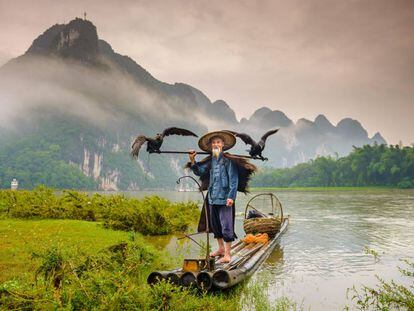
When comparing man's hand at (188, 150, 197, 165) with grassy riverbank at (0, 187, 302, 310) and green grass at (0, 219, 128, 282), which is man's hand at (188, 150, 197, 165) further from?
green grass at (0, 219, 128, 282)

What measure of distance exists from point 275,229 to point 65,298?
855cm

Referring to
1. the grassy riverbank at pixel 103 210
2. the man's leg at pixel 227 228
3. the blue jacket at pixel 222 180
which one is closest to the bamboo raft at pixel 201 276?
the man's leg at pixel 227 228

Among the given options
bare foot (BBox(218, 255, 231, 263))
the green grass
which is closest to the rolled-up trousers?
bare foot (BBox(218, 255, 231, 263))

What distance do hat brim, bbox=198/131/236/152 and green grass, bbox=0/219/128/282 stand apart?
2.48 metres

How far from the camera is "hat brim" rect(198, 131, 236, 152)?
6.79m

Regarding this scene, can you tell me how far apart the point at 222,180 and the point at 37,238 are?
5.32 meters

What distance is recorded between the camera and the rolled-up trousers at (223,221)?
6.75 meters

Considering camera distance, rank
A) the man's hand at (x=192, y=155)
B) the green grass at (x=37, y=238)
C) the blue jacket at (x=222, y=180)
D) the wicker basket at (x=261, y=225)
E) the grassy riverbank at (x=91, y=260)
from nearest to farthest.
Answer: the grassy riverbank at (x=91, y=260) → the man's hand at (x=192, y=155) → the green grass at (x=37, y=238) → the blue jacket at (x=222, y=180) → the wicker basket at (x=261, y=225)

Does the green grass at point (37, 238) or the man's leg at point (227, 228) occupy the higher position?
the man's leg at point (227, 228)

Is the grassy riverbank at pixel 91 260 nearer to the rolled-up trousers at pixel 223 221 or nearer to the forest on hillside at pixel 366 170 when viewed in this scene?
the rolled-up trousers at pixel 223 221

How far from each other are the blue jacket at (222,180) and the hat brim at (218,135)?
0.82 feet

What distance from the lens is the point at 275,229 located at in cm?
Result: 1134

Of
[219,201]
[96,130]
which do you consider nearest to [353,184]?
[219,201]

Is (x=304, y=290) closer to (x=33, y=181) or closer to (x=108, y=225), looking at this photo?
(x=108, y=225)
